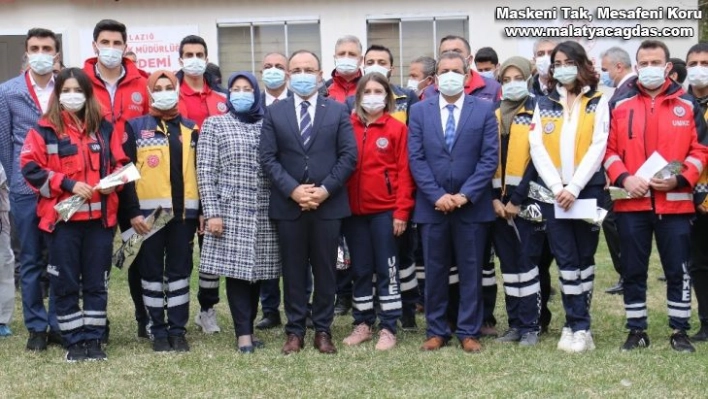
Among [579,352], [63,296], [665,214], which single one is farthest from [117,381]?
[665,214]

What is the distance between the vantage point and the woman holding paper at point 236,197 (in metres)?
7.35

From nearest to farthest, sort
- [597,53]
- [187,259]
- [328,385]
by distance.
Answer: [328,385] < [187,259] < [597,53]

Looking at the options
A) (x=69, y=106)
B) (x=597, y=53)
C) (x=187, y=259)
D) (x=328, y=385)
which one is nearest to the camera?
(x=328, y=385)

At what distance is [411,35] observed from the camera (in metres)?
15.4

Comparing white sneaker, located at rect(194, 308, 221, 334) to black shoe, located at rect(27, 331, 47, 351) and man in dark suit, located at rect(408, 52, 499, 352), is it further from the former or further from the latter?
man in dark suit, located at rect(408, 52, 499, 352)

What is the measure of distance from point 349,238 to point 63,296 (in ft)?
7.17

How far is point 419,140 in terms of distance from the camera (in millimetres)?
7473

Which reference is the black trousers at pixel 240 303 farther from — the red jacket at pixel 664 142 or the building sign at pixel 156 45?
the building sign at pixel 156 45

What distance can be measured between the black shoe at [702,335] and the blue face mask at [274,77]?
3.86 meters

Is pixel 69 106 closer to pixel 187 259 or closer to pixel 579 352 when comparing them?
pixel 187 259

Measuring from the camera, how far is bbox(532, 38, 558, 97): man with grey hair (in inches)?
310

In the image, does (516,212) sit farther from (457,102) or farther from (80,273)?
(80,273)

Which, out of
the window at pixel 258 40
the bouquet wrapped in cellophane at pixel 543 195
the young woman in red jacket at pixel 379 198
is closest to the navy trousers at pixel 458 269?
the young woman in red jacket at pixel 379 198

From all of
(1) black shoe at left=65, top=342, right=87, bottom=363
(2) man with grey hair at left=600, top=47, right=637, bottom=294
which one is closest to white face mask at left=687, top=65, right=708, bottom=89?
(2) man with grey hair at left=600, top=47, right=637, bottom=294
